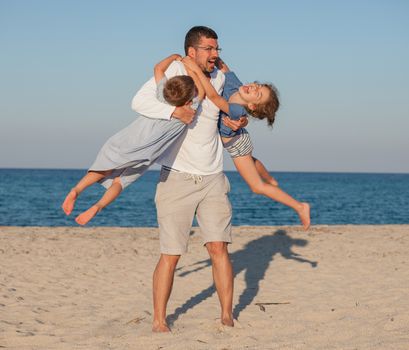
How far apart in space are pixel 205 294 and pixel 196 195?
8.61ft

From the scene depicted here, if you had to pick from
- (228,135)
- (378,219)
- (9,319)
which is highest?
(228,135)

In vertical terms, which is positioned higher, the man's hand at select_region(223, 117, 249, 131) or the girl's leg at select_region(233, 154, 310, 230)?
the man's hand at select_region(223, 117, 249, 131)

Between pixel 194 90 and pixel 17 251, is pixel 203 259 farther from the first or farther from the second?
pixel 194 90

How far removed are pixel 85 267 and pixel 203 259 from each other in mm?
Result: 1862

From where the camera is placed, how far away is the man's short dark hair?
5.03m

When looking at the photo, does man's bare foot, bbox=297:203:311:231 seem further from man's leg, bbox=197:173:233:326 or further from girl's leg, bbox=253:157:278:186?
man's leg, bbox=197:173:233:326

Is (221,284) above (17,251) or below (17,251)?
above

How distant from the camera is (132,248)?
11594 mm

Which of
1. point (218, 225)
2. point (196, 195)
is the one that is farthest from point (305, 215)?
point (196, 195)

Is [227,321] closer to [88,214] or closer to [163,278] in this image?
[163,278]

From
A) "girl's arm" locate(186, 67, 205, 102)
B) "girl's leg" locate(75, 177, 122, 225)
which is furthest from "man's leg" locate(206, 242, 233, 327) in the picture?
"girl's arm" locate(186, 67, 205, 102)

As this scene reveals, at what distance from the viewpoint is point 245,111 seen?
5129 millimetres

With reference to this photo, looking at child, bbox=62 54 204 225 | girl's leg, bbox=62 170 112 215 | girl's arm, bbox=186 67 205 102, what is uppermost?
girl's arm, bbox=186 67 205 102

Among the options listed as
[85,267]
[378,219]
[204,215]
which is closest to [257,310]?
[204,215]
